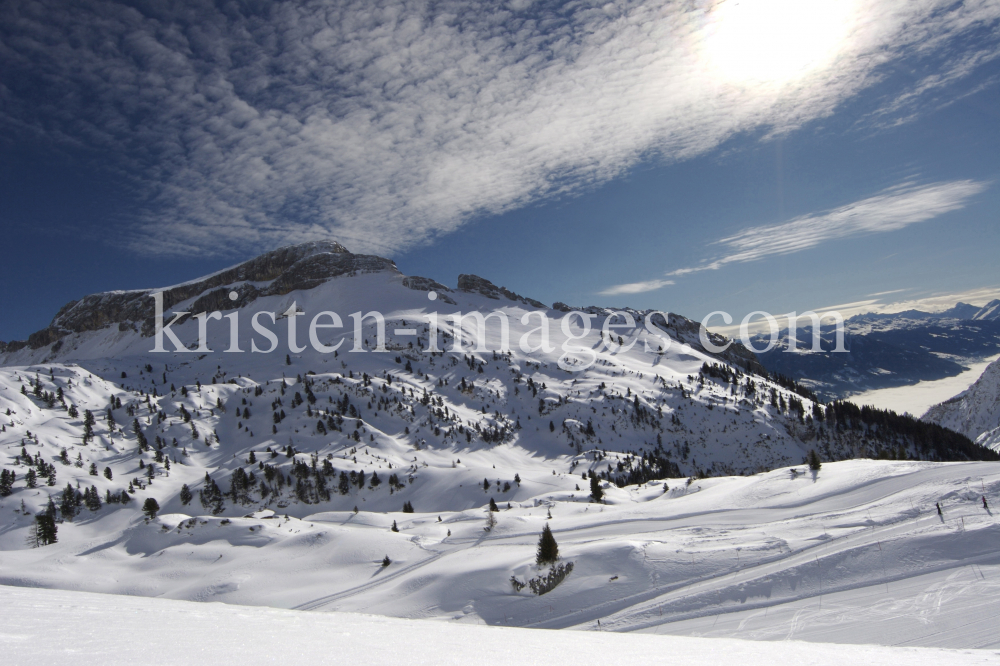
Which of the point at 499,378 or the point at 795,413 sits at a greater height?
the point at 499,378

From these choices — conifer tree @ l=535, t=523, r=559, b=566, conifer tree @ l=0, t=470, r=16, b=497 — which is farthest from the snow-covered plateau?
conifer tree @ l=535, t=523, r=559, b=566

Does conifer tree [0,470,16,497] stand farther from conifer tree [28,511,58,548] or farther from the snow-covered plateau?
conifer tree [28,511,58,548]

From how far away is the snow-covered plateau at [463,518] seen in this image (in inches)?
551

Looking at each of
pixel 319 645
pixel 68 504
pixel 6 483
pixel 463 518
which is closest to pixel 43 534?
pixel 68 504

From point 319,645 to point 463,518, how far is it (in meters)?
45.7

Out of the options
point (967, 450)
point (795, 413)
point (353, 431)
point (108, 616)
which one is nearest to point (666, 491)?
point (108, 616)

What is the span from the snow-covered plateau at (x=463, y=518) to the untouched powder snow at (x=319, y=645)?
0.42ft

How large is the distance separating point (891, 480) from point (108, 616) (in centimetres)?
4274

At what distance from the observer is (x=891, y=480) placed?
32.8 metres

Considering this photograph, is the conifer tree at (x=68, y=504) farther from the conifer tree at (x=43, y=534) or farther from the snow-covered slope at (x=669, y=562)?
the snow-covered slope at (x=669, y=562)

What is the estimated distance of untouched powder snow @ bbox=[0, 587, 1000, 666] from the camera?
294 inches

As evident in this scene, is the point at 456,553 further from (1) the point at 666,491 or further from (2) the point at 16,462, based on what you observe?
(2) the point at 16,462

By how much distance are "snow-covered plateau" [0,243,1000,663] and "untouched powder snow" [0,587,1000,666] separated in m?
0.13

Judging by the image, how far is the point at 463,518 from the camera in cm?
5269
